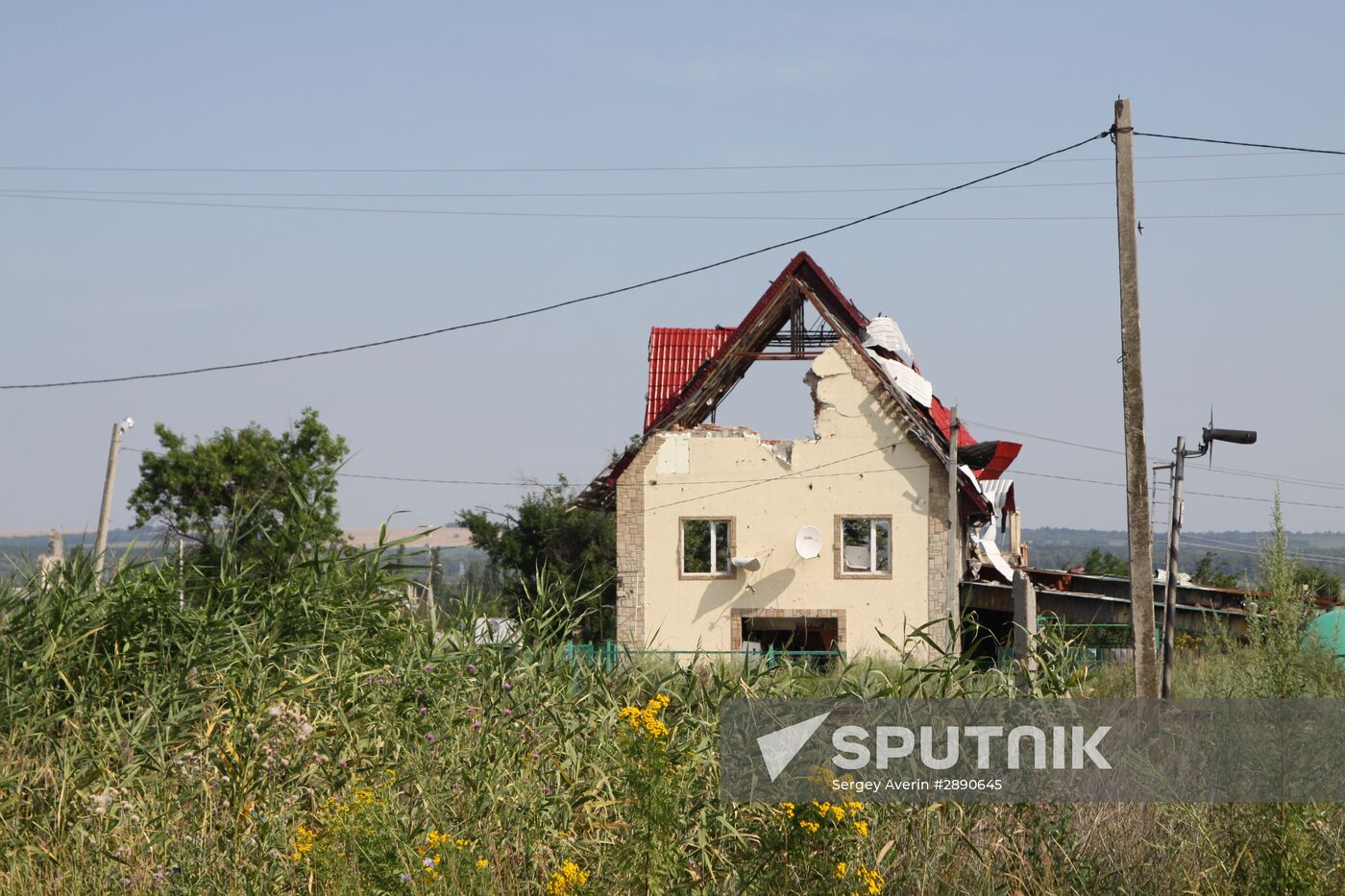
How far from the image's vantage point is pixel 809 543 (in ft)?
85.7

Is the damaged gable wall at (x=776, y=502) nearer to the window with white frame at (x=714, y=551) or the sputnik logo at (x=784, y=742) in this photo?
the window with white frame at (x=714, y=551)

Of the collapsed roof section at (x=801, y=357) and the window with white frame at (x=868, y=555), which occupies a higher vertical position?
the collapsed roof section at (x=801, y=357)

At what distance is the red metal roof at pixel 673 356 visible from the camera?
2994cm

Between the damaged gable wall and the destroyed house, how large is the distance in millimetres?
28

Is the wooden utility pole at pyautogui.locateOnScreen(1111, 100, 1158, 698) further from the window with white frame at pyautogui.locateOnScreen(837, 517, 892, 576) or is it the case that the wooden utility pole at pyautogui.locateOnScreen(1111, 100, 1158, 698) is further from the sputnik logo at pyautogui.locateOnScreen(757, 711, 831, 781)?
the window with white frame at pyautogui.locateOnScreen(837, 517, 892, 576)

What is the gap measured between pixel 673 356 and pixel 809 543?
266 inches

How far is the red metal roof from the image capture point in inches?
1179

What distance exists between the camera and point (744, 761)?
20.8ft

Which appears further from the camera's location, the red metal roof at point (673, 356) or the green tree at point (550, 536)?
the green tree at point (550, 536)

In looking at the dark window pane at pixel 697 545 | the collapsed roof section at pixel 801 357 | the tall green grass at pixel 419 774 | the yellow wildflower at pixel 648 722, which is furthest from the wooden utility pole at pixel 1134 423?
the dark window pane at pixel 697 545

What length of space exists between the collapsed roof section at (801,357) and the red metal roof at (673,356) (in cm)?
136

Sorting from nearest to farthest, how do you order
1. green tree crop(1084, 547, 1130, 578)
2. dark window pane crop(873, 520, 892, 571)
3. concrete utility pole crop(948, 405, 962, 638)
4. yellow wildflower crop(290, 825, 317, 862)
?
yellow wildflower crop(290, 825, 317, 862) → concrete utility pole crop(948, 405, 962, 638) → dark window pane crop(873, 520, 892, 571) → green tree crop(1084, 547, 1130, 578)

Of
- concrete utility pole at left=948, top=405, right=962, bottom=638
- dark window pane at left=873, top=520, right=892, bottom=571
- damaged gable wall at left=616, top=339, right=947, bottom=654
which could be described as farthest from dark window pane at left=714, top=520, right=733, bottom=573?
concrete utility pole at left=948, top=405, right=962, bottom=638

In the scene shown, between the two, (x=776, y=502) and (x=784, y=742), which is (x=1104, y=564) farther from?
(x=784, y=742)
